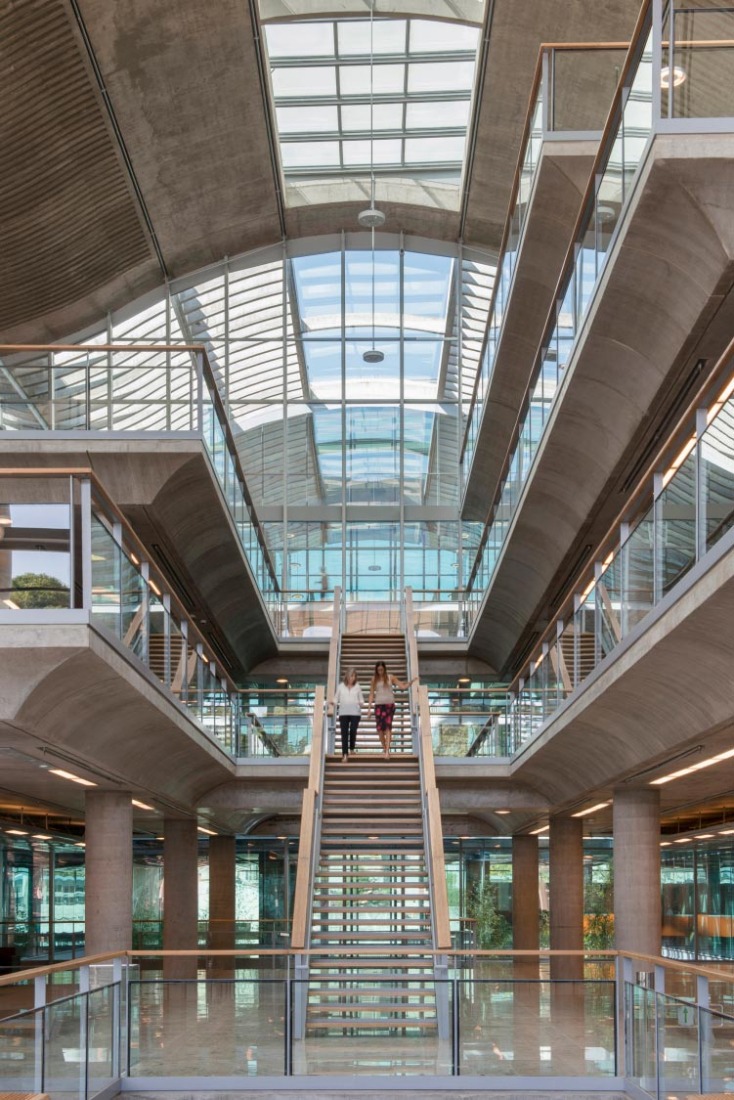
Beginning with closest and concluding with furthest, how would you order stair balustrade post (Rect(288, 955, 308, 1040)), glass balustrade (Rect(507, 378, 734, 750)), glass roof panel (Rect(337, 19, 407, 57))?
glass balustrade (Rect(507, 378, 734, 750))
stair balustrade post (Rect(288, 955, 308, 1040))
glass roof panel (Rect(337, 19, 407, 57))

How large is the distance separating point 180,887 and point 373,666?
20.3 ft

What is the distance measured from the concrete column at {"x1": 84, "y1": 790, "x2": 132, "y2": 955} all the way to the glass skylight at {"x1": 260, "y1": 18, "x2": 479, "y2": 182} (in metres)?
19.0

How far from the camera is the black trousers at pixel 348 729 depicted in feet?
66.1

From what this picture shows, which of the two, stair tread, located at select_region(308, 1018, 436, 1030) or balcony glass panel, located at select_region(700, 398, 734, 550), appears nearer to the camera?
balcony glass panel, located at select_region(700, 398, 734, 550)

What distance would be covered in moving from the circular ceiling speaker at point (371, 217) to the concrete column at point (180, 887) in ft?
61.4

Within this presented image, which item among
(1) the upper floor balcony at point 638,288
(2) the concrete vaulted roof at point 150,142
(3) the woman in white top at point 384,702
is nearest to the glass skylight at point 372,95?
(2) the concrete vaulted roof at point 150,142

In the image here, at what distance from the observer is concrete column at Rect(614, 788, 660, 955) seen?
17609 millimetres

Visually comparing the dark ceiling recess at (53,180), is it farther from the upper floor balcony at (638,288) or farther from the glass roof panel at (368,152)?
the upper floor balcony at (638,288)

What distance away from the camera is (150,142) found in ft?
92.5

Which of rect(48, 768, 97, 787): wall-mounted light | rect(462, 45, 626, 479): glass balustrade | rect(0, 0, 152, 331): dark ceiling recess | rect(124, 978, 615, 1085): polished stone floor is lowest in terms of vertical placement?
rect(124, 978, 615, 1085): polished stone floor

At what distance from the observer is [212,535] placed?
23484 mm

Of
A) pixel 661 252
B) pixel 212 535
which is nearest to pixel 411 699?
pixel 212 535

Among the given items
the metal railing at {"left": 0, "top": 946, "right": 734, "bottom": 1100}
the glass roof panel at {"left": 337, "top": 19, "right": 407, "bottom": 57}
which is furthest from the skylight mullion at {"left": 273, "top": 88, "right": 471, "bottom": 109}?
the metal railing at {"left": 0, "top": 946, "right": 734, "bottom": 1100}

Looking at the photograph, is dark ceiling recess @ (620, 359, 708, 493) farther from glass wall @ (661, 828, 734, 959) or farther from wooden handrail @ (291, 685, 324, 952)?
glass wall @ (661, 828, 734, 959)
